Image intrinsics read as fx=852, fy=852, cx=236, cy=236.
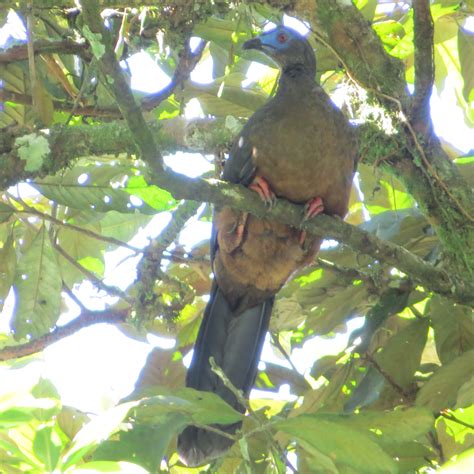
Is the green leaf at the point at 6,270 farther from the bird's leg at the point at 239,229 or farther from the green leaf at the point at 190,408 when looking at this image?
the green leaf at the point at 190,408

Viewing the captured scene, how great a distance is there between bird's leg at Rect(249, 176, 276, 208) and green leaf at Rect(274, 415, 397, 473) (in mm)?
1260

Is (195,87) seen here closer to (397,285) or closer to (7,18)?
(7,18)

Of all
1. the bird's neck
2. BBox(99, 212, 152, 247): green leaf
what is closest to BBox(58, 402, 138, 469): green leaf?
the bird's neck

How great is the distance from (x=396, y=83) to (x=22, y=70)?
1.66 metres

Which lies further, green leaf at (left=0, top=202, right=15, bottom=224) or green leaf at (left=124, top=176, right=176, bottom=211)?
green leaf at (left=0, top=202, right=15, bottom=224)

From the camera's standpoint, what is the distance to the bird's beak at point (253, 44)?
4051mm

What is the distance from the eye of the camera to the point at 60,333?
12.6 feet

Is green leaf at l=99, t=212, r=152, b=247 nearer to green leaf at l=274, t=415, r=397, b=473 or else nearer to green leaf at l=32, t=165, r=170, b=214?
green leaf at l=32, t=165, r=170, b=214

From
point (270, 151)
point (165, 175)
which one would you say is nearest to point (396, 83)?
point (270, 151)

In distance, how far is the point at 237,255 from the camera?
3.89 m

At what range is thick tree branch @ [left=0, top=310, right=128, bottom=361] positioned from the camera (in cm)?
377

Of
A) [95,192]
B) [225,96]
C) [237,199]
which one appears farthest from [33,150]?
[225,96]

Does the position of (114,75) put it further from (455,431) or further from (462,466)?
(455,431)

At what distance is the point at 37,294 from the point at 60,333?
0.22 metres
